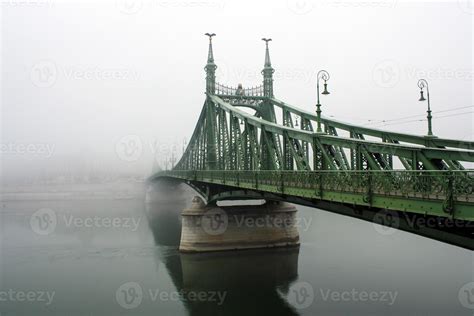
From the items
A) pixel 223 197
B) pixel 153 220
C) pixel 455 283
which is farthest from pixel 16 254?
pixel 455 283

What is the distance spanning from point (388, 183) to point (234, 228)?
92.2 feet

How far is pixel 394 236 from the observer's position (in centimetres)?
4491

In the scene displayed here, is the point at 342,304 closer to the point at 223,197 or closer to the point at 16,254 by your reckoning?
the point at 223,197

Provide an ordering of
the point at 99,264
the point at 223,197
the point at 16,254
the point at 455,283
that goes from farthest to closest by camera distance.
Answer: the point at 16,254
the point at 99,264
the point at 223,197
the point at 455,283

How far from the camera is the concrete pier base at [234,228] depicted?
38469 millimetres

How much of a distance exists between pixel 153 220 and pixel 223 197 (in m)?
41.0

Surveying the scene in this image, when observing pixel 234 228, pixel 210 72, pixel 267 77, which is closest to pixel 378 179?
pixel 234 228
